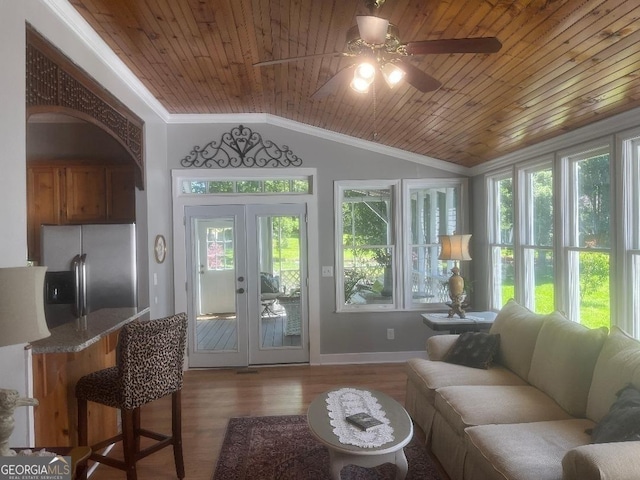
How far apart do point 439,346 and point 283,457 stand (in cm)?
159

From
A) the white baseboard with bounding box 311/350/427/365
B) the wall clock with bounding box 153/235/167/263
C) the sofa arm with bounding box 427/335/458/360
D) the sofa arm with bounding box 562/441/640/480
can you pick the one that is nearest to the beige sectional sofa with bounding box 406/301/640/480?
the sofa arm with bounding box 562/441/640/480

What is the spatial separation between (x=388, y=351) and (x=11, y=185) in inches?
168

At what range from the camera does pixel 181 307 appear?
5090 mm

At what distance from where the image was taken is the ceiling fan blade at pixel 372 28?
1.86 metres

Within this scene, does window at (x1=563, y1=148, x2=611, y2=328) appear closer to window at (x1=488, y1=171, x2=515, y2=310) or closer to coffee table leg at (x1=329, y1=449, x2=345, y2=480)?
window at (x1=488, y1=171, x2=515, y2=310)

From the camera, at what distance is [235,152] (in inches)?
202

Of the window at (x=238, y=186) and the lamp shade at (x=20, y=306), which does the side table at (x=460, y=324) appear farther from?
the lamp shade at (x=20, y=306)

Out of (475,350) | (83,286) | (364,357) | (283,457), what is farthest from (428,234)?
(83,286)

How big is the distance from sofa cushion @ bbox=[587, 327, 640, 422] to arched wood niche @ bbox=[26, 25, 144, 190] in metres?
3.36

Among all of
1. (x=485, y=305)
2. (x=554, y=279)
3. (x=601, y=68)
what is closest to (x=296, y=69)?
(x=601, y=68)

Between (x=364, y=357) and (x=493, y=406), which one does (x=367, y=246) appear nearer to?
(x=364, y=357)

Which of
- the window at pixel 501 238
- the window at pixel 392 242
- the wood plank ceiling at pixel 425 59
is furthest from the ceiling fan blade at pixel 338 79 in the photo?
the window at pixel 501 238

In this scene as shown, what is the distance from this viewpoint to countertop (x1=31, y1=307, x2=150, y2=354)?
2.22 metres

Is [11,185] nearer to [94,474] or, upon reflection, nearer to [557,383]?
[94,474]
